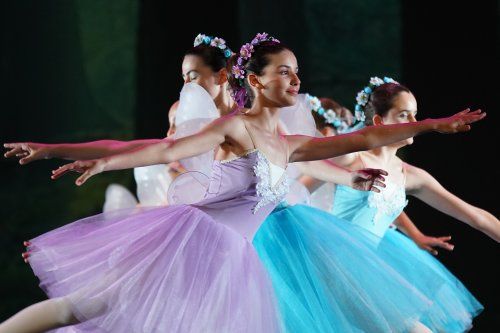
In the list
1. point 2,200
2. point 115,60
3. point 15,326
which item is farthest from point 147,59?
point 15,326

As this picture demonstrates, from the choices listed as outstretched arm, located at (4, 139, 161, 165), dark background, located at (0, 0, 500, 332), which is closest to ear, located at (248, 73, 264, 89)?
outstretched arm, located at (4, 139, 161, 165)

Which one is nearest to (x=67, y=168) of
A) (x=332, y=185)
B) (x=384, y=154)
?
(x=384, y=154)

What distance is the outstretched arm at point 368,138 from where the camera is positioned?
2576 mm

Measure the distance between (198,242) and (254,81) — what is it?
57cm

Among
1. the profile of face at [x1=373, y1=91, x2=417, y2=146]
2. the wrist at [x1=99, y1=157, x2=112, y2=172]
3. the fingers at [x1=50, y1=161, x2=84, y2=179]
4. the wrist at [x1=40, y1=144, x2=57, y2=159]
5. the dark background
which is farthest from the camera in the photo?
the dark background

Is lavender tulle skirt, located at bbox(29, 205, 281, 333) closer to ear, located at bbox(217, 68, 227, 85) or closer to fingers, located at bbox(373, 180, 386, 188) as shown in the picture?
fingers, located at bbox(373, 180, 386, 188)

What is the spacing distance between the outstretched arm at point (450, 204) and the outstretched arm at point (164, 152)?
3.71 feet

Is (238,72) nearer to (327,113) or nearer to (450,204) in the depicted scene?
(450,204)

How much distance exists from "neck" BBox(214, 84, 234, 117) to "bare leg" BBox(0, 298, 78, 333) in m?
1.29

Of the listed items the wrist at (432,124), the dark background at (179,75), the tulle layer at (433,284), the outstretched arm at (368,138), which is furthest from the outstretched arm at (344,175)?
the dark background at (179,75)

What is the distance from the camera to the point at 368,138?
2.71 m

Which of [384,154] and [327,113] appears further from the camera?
[327,113]

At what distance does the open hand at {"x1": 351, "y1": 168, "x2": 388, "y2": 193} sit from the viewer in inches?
110

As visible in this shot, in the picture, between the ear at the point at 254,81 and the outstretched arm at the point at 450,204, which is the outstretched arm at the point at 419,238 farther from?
the ear at the point at 254,81
